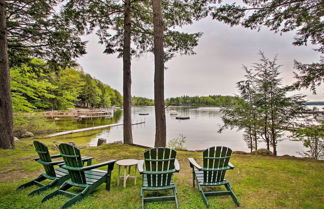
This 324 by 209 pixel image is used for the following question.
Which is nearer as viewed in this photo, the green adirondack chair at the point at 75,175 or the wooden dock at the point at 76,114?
the green adirondack chair at the point at 75,175

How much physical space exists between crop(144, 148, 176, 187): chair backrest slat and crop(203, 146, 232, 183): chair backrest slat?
571 mm

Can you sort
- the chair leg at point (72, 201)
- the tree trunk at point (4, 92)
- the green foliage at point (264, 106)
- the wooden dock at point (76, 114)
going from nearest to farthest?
the chair leg at point (72, 201) → the tree trunk at point (4, 92) → the green foliage at point (264, 106) → the wooden dock at point (76, 114)

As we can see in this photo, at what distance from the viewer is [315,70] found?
5.71m

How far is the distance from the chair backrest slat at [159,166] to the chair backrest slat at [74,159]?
1010 mm

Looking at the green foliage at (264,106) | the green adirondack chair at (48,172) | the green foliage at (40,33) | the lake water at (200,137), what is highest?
the green foliage at (40,33)

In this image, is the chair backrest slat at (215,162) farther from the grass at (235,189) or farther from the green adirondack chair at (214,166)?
the grass at (235,189)

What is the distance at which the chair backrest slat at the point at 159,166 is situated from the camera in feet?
8.17

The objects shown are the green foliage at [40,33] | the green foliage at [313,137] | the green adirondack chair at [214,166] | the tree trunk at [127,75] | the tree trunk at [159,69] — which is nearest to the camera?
the green adirondack chair at [214,166]

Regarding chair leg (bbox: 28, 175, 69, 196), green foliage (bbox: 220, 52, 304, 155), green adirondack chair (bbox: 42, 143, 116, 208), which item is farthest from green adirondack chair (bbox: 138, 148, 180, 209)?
green foliage (bbox: 220, 52, 304, 155)

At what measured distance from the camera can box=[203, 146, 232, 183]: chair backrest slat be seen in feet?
8.64

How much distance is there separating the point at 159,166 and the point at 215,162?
3.04 ft

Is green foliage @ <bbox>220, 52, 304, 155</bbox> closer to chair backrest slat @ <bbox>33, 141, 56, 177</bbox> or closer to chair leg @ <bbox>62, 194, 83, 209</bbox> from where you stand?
chair leg @ <bbox>62, 194, 83, 209</bbox>

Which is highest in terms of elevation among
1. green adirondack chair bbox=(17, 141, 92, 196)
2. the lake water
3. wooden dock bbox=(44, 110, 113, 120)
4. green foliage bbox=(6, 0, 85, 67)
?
green foliage bbox=(6, 0, 85, 67)

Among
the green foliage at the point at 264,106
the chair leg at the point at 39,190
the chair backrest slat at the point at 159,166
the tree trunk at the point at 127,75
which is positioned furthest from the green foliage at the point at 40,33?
the green foliage at the point at 264,106
